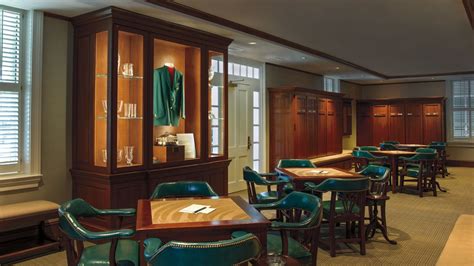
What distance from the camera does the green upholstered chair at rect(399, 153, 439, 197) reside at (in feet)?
22.5

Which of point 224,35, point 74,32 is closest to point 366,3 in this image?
point 224,35

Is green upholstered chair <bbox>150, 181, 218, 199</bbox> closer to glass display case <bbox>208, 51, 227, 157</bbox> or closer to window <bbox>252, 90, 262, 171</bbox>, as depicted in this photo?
glass display case <bbox>208, 51, 227, 157</bbox>

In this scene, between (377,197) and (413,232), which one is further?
(413,232)

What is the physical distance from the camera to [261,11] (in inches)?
182

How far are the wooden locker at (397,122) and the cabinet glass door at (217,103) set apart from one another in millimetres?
8126

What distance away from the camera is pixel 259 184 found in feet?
13.5

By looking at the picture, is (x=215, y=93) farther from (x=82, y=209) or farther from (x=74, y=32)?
(x=82, y=209)

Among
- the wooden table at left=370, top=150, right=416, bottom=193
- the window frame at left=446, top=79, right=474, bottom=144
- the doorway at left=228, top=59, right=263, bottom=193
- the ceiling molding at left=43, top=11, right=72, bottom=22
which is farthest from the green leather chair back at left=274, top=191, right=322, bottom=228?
the window frame at left=446, top=79, right=474, bottom=144

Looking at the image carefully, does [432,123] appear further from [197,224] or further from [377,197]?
[197,224]

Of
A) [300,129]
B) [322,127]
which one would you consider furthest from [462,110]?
[300,129]

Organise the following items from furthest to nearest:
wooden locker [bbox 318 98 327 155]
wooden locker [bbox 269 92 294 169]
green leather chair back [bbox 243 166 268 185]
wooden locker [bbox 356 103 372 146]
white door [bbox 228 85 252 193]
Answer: wooden locker [bbox 356 103 372 146] < wooden locker [bbox 318 98 327 155] < wooden locker [bbox 269 92 294 169] < white door [bbox 228 85 252 193] < green leather chair back [bbox 243 166 268 185]

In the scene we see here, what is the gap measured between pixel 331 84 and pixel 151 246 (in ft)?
32.3

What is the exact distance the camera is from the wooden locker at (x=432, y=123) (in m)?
11.4

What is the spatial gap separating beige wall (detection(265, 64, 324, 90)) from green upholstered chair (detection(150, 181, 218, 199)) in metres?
4.99
